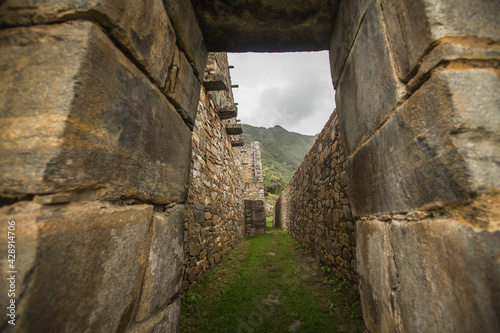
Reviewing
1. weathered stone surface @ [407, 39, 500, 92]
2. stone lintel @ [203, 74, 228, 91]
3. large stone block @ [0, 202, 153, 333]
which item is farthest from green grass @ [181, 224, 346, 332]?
stone lintel @ [203, 74, 228, 91]

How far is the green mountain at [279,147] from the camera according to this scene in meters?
48.2

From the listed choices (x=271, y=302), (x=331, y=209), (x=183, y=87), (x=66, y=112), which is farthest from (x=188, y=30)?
(x=331, y=209)

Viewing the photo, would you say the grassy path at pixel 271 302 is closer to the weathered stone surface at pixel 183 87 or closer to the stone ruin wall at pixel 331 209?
the stone ruin wall at pixel 331 209

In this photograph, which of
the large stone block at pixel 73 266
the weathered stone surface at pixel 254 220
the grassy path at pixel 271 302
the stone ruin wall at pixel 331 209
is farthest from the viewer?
the weathered stone surface at pixel 254 220

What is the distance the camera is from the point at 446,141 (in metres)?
0.72

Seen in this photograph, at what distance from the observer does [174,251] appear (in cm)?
133

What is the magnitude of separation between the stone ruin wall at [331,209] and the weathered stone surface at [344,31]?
205 cm

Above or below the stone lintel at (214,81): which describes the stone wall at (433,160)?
below

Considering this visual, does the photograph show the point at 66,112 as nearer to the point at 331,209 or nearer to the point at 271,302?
the point at 271,302

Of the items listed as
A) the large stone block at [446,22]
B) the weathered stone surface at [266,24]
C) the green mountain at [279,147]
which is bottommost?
the large stone block at [446,22]

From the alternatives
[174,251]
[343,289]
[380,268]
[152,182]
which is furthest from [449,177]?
[343,289]

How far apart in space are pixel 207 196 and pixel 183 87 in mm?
3399

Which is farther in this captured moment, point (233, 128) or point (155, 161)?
point (233, 128)

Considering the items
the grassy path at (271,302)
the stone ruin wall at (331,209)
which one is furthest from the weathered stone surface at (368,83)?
the grassy path at (271,302)
